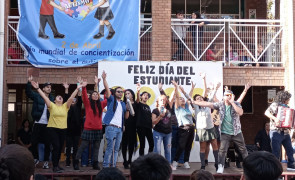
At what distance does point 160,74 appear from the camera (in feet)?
41.7

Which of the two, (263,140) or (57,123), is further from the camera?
(263,140)

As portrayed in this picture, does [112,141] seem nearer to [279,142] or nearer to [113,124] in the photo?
[113,124]

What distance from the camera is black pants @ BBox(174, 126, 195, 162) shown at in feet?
36.1

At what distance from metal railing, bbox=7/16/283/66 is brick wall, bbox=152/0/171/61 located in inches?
10.9

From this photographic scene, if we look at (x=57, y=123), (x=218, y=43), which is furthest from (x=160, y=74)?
(x=57, y=123)

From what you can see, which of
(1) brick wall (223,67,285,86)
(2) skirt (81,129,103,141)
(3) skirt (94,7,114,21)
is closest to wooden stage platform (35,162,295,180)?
(2) skirt (81,129,103,141)

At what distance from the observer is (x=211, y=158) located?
1242cm

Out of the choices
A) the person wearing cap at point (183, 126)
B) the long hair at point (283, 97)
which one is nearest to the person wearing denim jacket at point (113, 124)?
the person wearing cap at point (183, 126)

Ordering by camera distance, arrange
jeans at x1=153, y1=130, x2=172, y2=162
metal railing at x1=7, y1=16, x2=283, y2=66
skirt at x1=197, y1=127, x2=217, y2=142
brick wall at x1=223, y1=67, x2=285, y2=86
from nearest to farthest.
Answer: jeans at x1=153, y1=130, x2=172, y2=162 < skirt at x1=197, y1=127, x2=217, y2=142 < brick wall at x1=223, y1=67, x2=285, y2=86 < metal railing at x1=7, y1=16, x2=283, y2=66

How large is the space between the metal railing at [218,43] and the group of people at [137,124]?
8.87ft

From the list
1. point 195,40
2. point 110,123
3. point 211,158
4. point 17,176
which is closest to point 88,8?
point 195,40

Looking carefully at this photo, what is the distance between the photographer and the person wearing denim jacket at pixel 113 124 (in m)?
10.2

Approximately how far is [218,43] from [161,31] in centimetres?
183

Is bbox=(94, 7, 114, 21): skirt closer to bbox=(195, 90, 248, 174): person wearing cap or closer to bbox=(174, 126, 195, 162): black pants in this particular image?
bbox=(174, 126, 195, 162): black pants
